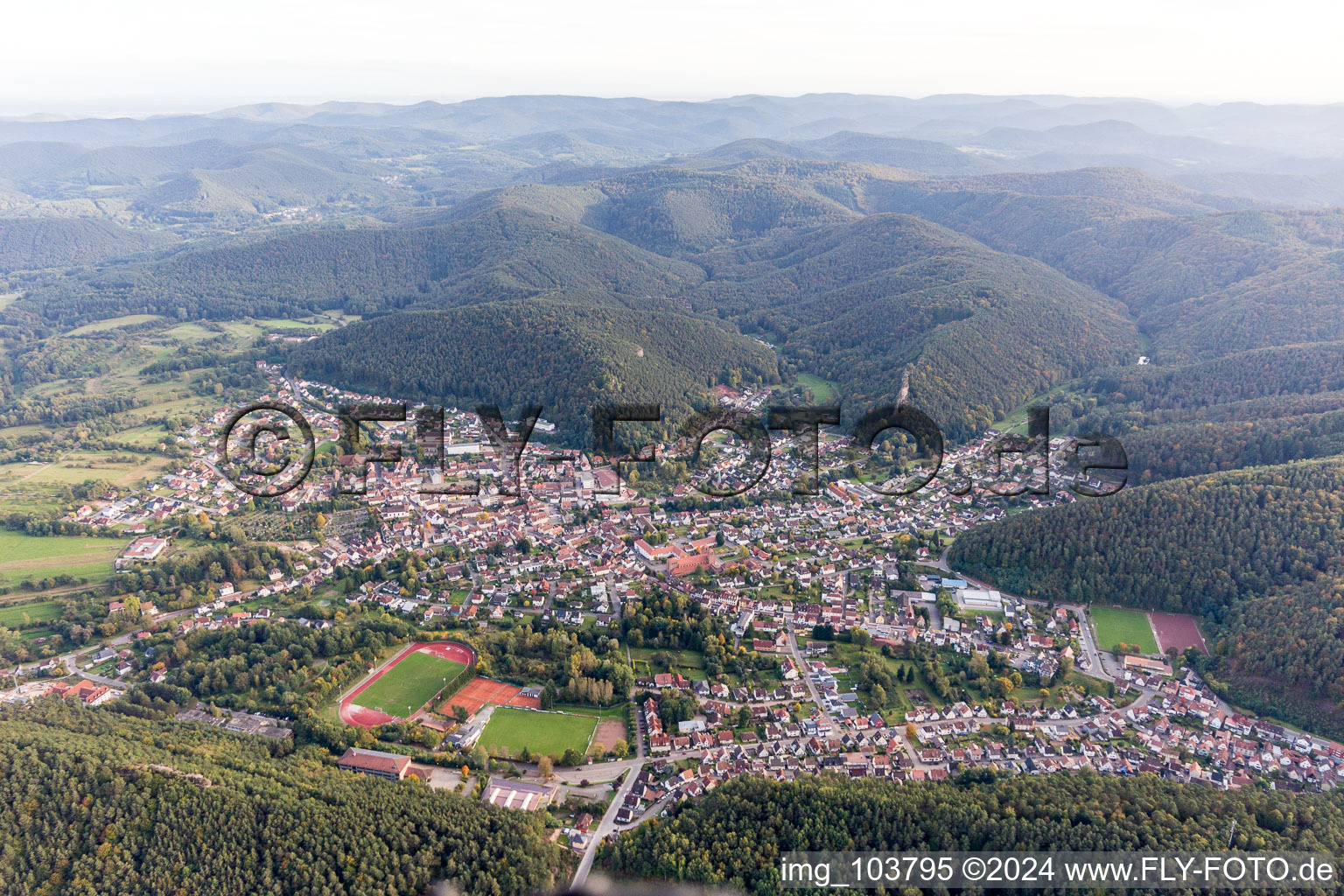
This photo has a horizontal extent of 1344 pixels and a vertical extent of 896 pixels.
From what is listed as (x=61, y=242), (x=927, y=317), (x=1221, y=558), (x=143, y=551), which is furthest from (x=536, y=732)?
(x=61, y=242)

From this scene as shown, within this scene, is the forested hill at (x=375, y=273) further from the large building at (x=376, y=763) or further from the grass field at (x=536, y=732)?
the large building at (x=376, y=763)

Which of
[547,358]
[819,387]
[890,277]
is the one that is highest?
[890,277]

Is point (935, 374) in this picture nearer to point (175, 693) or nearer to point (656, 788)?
point (656, 788)

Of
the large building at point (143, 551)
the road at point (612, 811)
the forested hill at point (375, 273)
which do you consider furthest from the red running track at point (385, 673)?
the forested hill at point (375, 273)

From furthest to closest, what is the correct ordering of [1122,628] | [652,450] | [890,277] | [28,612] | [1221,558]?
[890,277] < [652,450] < [28,612] < [1221,558] < [1122,628]

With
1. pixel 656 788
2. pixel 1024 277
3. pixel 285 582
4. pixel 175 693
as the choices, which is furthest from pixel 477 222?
pixel 656 788

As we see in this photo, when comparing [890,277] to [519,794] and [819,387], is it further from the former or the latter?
[519,794]

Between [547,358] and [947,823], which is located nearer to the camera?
[947,823]
